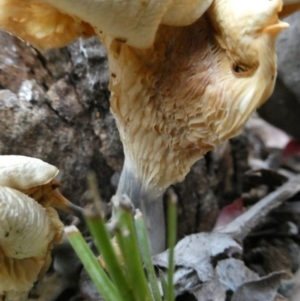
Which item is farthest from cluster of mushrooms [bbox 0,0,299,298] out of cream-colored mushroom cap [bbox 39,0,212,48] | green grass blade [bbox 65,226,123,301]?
green grass blade [bbox 65,226,123,301]

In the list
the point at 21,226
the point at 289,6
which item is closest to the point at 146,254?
the point at 21,226

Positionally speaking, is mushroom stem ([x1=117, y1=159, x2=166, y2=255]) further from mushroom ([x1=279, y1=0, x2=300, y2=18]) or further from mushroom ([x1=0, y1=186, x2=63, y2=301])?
mushroom ([x1=279, y1=0, x2=300, y2=18])

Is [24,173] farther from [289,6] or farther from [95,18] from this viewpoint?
[289,6]

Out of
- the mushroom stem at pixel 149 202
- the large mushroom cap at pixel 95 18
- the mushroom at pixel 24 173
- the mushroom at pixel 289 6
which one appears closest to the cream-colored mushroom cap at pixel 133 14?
the large mushroom cap at pixel 95 18

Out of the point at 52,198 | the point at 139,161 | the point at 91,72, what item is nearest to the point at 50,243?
the point at 52,198

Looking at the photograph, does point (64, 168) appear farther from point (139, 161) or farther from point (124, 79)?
point (124, 79)

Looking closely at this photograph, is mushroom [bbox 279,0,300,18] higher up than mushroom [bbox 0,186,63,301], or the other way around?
mushroom [bbox 279,0,300,18]
